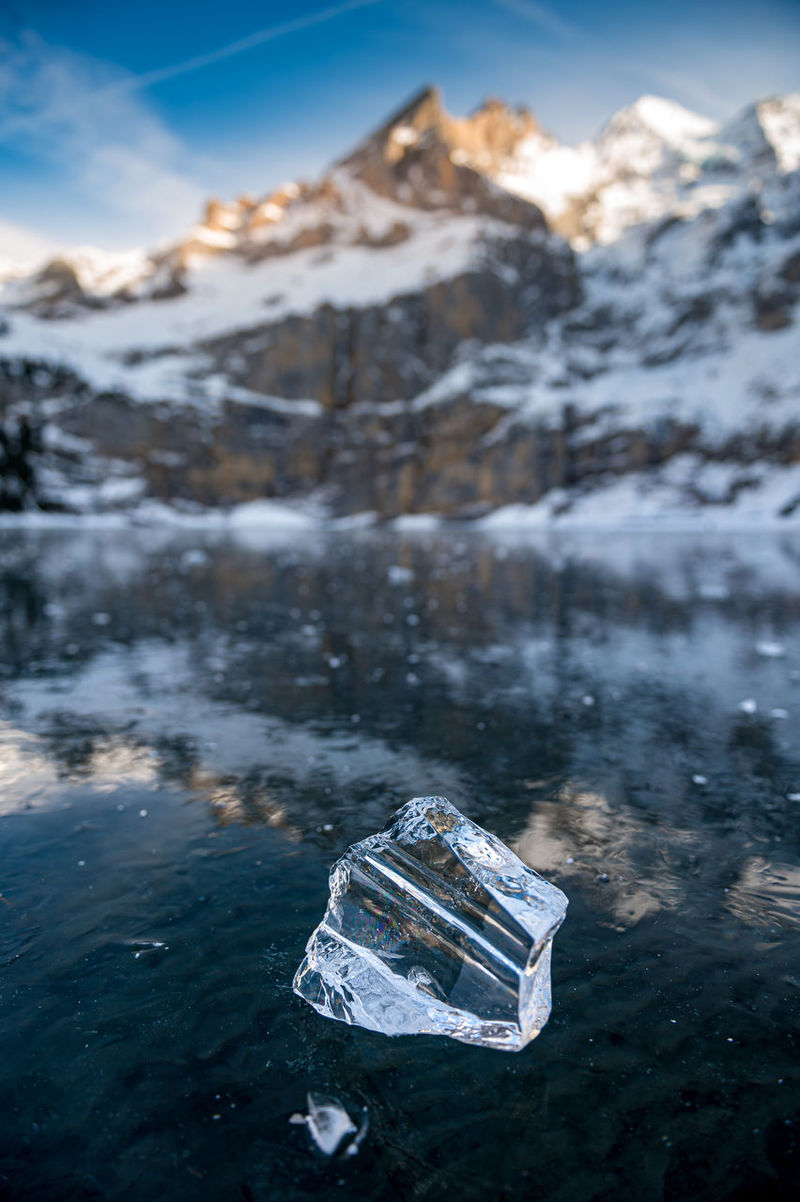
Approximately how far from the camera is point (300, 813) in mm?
4457

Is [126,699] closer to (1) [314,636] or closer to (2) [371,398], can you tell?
(1) [314,636]

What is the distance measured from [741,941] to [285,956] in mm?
2296

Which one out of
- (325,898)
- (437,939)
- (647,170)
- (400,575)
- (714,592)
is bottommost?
(400,575)

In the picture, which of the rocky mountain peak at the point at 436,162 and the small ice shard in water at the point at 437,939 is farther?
the rocky mountain peak at the point at 436,162

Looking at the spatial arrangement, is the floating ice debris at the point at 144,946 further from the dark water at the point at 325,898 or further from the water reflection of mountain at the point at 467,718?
the water reflection of mountain at the point at 467,718

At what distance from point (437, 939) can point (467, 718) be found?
12.6 feet

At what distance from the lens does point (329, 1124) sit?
2201mm

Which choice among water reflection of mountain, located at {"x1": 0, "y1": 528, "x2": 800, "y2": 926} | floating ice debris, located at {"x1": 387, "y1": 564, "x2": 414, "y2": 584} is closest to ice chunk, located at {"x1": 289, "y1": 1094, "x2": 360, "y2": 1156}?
water reflection of mountain, located at {"x1": 0, "y1": 528, "x2": 800, "y2": 926}

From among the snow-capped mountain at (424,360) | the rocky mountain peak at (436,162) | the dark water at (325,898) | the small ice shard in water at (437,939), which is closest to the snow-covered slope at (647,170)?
the snow-capped mountain at (424,360)

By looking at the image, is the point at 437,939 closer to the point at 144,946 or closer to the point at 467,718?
the point at 144,946

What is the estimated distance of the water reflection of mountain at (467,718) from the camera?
4188 mm

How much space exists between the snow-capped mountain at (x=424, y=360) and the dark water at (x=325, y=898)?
6423 centimetres

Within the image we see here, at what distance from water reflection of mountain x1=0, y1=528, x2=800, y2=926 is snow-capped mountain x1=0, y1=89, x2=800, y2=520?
59864mm

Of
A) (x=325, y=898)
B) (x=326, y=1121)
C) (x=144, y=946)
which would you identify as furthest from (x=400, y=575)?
(x=326, y=1121)
